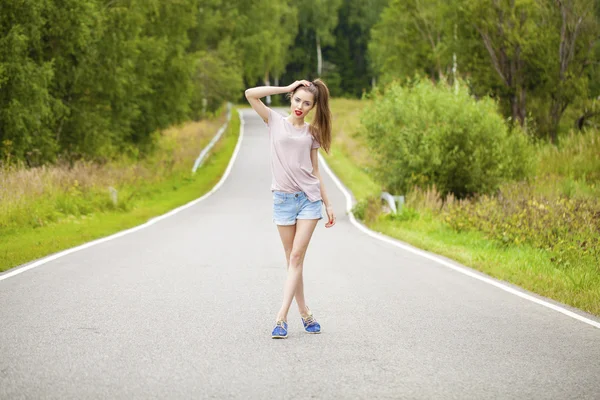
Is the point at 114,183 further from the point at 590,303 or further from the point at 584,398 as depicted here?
the point at 584,398

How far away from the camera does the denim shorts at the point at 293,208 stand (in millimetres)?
7262

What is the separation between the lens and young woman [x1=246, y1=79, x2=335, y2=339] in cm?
721

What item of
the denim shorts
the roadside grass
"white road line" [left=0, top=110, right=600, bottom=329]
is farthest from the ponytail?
"white road line" [left=0, top=110, right=600, bottom=329]

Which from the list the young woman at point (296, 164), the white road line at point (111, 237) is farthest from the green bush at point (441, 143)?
the young woman at point (296, 164)

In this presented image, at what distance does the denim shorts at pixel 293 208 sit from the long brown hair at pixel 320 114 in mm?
483

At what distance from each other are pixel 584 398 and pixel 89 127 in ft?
84.1

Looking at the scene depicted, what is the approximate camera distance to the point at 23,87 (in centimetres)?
2377

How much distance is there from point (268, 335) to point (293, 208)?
113 centimetres

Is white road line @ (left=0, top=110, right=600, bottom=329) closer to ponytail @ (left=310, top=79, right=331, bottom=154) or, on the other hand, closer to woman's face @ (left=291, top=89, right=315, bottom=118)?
ponytail @ (left=310, top=79, right=331, bottom=154)

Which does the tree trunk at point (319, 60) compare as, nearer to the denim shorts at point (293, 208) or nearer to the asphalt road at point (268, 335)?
the asphalt road at point (268, 335)

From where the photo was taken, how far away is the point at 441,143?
21.7m

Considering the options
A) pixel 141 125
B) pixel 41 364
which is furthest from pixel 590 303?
pixel 141 125

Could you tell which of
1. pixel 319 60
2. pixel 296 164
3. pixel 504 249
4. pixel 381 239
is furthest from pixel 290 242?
pixel 319 60

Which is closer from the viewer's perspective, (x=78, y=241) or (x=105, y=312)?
(x=105, y=312)
